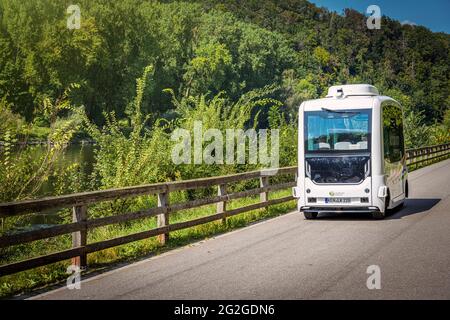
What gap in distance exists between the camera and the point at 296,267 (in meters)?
8.20

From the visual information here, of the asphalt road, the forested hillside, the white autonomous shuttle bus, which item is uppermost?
the forested hillside

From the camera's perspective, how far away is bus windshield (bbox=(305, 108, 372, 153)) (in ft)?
45.1

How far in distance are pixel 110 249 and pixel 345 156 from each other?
6.53 meters

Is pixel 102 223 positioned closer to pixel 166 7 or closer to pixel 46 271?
pixel 46 271

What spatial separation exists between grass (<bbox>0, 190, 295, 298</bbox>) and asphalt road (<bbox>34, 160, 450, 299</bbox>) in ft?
1.38

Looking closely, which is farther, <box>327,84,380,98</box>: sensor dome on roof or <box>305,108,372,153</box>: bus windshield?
<box>327,84,380,98</box>: sensor dome on roof

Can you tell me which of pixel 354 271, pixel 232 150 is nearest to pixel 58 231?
pixel 354 271

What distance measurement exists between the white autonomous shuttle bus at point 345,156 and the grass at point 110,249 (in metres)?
1.63

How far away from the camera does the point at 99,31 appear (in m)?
70.2

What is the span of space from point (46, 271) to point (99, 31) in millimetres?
65720

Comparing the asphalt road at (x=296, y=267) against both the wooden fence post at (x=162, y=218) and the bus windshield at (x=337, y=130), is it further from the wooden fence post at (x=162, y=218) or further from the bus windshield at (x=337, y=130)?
the bus windshield at (x=337, y=130)

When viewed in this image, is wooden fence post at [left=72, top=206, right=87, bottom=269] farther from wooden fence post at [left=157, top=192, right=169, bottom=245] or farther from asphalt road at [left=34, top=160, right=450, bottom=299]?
wooden fence post at [left=157, top=192, right=169, bottom=245]

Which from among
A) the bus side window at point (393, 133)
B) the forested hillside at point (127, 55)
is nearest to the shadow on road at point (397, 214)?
the bus side window at point (393, 133)

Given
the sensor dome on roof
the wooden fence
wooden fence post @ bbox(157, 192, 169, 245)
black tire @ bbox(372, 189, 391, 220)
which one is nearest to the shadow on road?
black tire @ bbox(372, 189, 391, 220)
